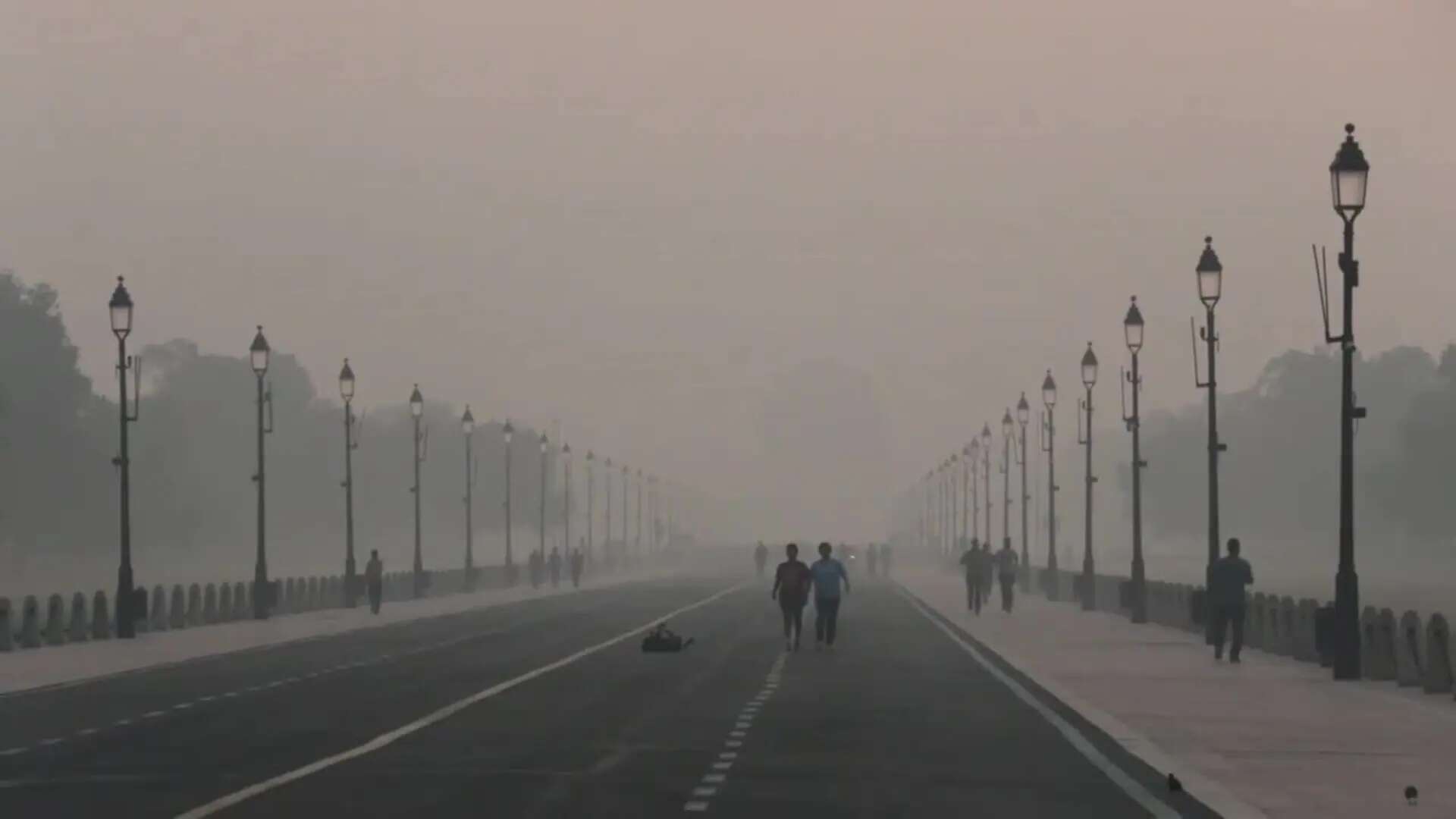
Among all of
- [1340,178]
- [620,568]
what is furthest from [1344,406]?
[620,568]

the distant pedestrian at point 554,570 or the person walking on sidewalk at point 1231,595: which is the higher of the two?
the person walking on sidewalk at point 1231,595

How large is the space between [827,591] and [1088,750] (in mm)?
25819

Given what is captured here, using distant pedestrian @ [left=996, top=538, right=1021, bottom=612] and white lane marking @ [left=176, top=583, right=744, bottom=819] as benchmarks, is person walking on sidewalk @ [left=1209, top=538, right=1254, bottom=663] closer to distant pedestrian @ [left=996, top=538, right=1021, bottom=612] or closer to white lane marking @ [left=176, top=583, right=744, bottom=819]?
white lane marking @ [left=176, top=583, right=744, bottom=819]

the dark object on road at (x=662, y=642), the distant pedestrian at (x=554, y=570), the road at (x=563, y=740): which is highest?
the road at (x=563, y=740)

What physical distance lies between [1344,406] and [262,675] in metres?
15.8

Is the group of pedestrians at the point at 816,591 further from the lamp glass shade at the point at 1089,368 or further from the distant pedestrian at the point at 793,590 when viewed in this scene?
the lamp glass shade at the point at 1089,368

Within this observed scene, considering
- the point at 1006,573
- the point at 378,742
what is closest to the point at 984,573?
the point at 1006,573

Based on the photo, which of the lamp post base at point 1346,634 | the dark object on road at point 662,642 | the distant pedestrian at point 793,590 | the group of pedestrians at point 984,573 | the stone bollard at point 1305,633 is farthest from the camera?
the group of pedestrians at point 984,573

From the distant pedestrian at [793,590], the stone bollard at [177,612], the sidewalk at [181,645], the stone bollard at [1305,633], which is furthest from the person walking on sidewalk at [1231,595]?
the stone bollard at [177,612]

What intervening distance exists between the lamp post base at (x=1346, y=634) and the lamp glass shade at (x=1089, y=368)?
4109 cm

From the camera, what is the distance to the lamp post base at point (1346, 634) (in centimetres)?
3494

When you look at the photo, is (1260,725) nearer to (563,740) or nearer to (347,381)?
(563,740)

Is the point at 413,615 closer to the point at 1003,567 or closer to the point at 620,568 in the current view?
the point at 1003,567

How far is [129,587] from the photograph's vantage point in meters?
57.1
